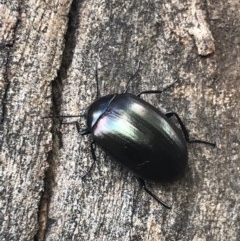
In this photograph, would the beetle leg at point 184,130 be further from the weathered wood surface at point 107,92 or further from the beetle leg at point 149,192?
the beetle leg at point 149,192

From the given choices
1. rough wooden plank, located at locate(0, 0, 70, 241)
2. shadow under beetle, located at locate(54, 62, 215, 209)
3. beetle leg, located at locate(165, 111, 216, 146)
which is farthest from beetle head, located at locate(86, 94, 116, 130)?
beetle leg, located at locate(165, 111, 216, 146)

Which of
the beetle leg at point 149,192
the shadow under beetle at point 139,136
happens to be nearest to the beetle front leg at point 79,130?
the shadow under beetle at point 139,136

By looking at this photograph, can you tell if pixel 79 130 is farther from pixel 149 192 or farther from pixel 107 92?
pixel 149 192

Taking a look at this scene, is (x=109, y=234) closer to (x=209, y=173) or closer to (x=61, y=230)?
(x=61, y=230)

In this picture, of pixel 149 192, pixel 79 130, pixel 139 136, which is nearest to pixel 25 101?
pixel 79 130

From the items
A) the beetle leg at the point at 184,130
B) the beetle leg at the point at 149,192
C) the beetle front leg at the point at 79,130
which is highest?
the beetle leg at the point at 184,130

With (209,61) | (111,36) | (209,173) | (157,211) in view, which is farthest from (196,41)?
(157,211)
